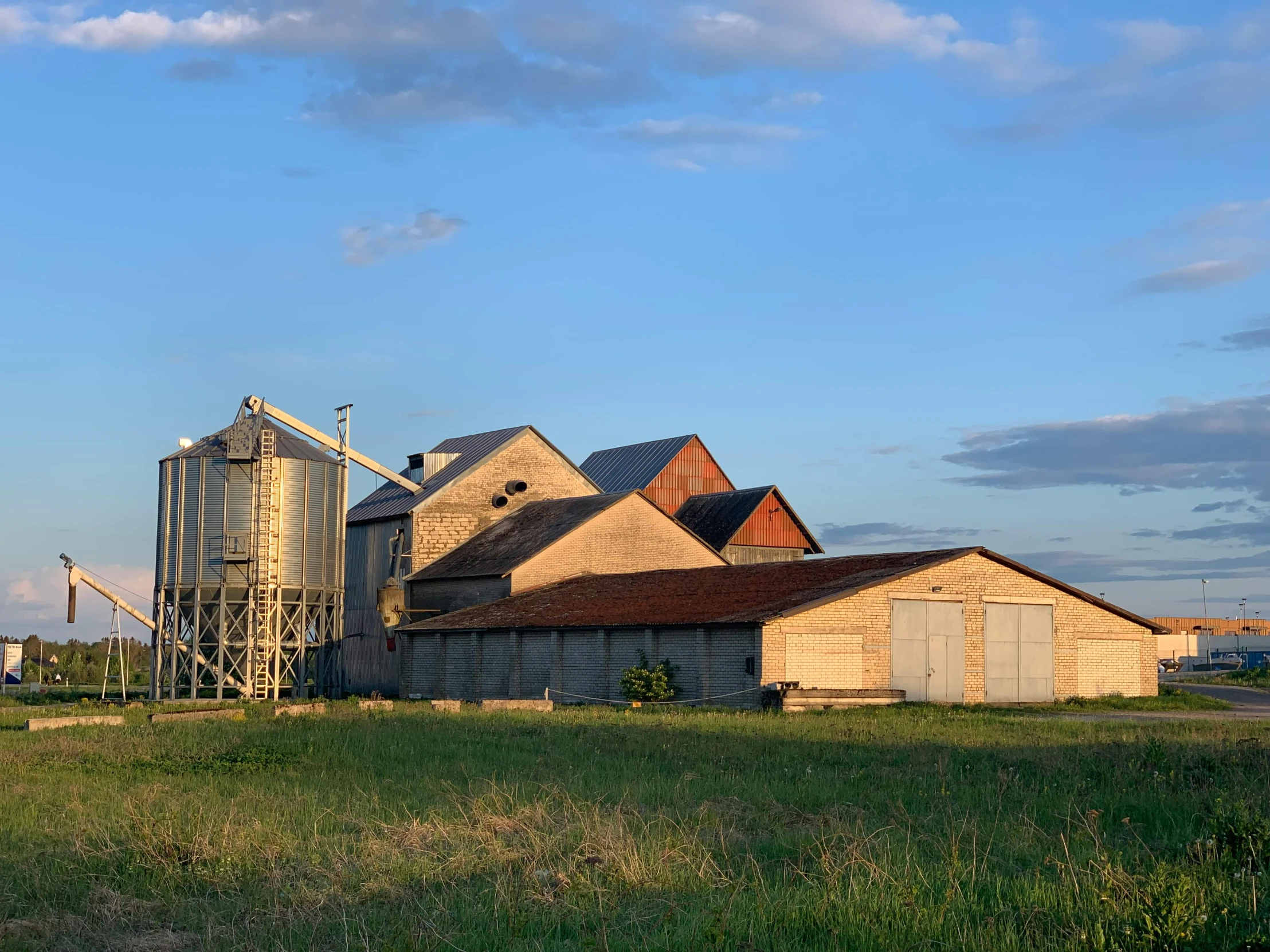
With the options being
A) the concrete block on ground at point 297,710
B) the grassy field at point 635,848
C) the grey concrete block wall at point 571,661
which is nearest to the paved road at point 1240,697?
the grey concrete block wall at point 571,661

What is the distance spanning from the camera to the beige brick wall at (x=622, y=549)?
158 ft

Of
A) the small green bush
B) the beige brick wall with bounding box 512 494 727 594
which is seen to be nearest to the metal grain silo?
the beige brick wall with bounding box 512 494 727 594

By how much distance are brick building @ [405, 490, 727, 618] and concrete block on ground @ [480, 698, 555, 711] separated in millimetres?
11468

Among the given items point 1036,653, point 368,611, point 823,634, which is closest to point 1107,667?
point 1036,653

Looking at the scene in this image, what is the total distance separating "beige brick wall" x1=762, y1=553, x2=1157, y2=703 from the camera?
35.9 m

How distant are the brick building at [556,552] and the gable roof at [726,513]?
14.1 m

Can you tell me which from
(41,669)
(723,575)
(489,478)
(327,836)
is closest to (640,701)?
(723,575)

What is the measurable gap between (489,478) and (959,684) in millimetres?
22525

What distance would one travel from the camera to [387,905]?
33.2 feet

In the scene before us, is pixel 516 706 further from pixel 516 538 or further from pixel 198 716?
pixel 516 538

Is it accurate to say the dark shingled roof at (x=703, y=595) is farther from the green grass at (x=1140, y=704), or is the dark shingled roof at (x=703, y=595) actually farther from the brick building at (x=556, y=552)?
the green grass at (x=1140, y=704)

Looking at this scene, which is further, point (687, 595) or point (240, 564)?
point (240, 564)

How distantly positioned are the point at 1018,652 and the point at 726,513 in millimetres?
30515

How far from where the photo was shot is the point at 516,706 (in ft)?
117
